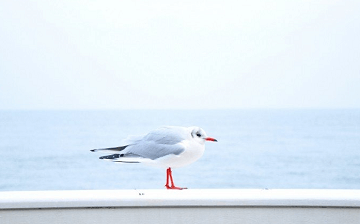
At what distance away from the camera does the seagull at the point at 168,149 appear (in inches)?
74.1

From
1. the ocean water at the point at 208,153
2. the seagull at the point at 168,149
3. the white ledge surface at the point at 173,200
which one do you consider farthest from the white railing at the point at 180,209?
the ocean water at the point at 208,153

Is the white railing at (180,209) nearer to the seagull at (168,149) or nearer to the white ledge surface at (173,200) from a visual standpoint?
the white ledge surface at (173,200)

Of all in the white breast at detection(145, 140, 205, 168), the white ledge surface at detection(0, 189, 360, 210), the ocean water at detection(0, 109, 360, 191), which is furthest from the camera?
the ocean water at detection(0, 109, 360, 191)

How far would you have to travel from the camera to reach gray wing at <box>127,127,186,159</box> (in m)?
1.90

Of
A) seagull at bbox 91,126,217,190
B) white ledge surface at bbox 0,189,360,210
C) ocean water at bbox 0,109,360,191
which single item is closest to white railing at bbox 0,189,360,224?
white ledge surface at bbox 0,189,360,210

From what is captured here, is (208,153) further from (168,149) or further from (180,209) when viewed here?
(180,209)

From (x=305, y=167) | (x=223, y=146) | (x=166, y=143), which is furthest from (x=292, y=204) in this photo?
(x=223, y=146)

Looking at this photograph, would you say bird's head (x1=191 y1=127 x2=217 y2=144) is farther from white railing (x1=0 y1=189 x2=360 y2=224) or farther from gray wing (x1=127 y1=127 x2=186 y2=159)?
white railing (x1=0 y1=189 x2=360 y2=224)

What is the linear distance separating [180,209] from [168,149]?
0.85 feet

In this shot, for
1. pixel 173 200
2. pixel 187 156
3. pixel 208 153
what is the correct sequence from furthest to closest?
pixel 208 153, pixel 187 156, pixel 173 200

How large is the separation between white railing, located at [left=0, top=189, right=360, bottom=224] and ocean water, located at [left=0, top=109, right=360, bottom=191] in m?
16.9

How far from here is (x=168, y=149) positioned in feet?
6.24

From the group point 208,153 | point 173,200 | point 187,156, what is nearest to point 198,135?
point 187,156

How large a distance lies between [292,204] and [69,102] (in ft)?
91.7
